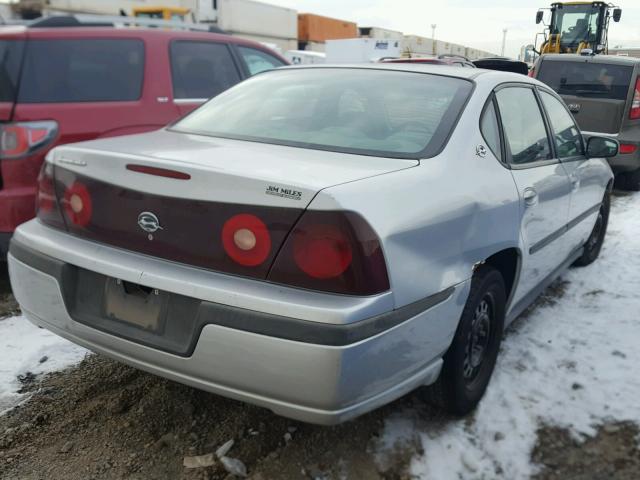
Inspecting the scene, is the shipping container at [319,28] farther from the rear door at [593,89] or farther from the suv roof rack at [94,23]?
the suv roof rack at [94,23]

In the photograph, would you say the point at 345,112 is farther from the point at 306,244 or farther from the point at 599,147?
the point at 599,147

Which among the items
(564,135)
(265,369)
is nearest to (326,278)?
(265,369)

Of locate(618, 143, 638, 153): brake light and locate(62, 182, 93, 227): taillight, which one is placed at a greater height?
locate(62, 182, 93, 227): taillight

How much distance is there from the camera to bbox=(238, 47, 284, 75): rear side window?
208 inches

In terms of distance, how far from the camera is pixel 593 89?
7734 mm

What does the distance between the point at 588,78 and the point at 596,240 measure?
3937mm

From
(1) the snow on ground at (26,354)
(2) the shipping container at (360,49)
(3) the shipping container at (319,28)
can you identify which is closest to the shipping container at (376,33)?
(3) the shipping container at (319,28)

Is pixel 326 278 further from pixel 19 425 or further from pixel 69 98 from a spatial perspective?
pixel 69 98

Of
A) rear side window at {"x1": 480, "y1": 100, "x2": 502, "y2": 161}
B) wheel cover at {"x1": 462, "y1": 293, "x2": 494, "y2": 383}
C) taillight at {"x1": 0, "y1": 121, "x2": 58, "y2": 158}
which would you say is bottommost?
wheel cover at {"x1": 462, "y1": 293, "x2": 494, "y2": 383}

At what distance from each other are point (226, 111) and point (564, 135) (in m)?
2.17

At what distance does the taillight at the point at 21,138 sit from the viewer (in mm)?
3535

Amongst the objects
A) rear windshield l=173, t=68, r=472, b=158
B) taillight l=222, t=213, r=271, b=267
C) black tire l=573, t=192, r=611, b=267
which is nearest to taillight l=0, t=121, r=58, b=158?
rear windshield l=173, t=68, r=472, b=158

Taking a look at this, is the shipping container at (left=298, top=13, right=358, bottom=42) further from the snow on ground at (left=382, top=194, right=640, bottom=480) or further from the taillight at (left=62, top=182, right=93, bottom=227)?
the taillight at (left=62, top=182, right=93, bottom=227)

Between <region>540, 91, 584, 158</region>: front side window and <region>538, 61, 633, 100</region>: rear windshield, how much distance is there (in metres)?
4.36
